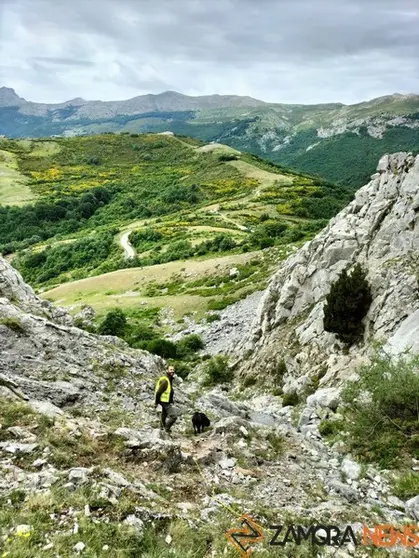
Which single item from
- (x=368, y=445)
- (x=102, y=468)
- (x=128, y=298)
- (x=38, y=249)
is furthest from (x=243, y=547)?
(x=38, y=249)

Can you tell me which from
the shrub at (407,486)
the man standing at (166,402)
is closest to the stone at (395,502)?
the shrub at (407,486)

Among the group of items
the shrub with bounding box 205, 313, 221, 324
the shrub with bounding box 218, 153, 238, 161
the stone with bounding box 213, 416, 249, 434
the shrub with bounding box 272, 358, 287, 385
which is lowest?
the shrub with bounding box 205, 313, 221, 324

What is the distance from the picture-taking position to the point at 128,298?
52.1 m

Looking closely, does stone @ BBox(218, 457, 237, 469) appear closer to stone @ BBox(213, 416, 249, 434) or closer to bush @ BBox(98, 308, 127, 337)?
stone @ BBox(213, 416, 249, 434)

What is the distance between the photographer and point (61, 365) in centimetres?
1599

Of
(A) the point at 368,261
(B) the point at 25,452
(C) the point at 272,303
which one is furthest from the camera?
(C) the point at 272,303

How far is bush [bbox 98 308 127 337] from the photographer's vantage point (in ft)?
129

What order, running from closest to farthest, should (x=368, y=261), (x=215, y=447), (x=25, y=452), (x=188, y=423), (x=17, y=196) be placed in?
(x=25, y=452)
(x=215, y=447)
(x=188, y=423)
(x=368, y=261)
(x=17, y=196)

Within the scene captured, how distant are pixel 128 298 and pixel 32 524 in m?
45.7

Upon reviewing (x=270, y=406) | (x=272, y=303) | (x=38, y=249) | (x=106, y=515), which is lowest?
(x=38, y=249)

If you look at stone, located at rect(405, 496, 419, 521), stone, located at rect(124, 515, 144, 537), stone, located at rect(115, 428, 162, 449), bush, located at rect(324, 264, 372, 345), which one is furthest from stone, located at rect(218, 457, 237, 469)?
bush, located at rect(324, 264, 372, 345)

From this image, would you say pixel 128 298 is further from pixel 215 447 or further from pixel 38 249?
pixel 38 249

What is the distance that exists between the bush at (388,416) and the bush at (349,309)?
669cm

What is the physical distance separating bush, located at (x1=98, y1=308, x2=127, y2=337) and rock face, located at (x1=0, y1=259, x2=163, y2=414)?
1874 cm
